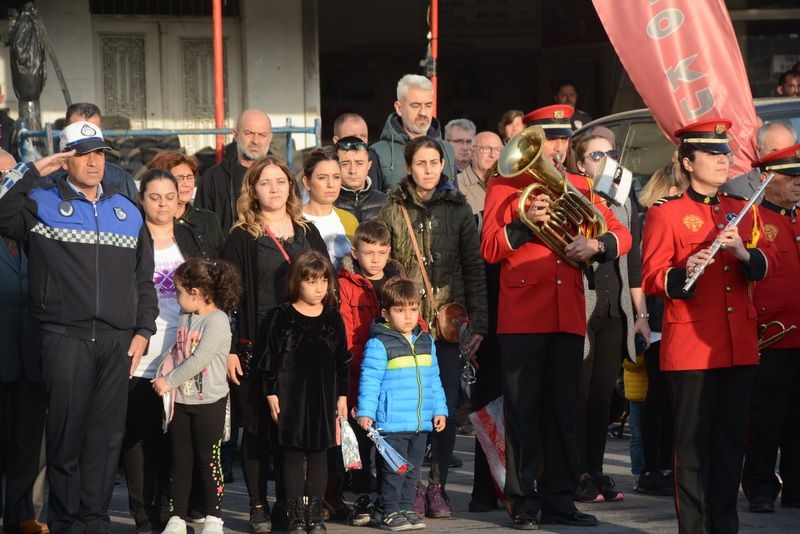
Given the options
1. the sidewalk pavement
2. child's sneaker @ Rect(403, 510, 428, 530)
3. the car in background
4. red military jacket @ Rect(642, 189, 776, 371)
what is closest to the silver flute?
red military jacket @ Rect(642, 189, 776, 371)

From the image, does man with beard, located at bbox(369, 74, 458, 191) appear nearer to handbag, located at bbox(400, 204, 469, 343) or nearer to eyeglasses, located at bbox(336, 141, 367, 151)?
eyeglasses, located at bbox(336, 141, 367, 151)

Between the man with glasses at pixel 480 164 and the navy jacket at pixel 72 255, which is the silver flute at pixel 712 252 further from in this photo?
the man with glasses at pixel 480 164

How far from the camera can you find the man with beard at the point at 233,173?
877 cm

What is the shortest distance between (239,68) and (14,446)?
325 inches

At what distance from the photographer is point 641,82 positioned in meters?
9.77

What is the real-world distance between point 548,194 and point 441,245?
106 centimetres

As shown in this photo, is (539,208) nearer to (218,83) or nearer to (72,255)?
(72,255)

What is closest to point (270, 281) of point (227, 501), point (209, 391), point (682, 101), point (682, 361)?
point (209, 391)

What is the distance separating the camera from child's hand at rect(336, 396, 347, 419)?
284 inches

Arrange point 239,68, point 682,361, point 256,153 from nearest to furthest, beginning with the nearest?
point 682,361
point 256,153
point 239,68

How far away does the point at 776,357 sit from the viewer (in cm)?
778

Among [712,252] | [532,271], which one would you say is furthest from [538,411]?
[712,252]

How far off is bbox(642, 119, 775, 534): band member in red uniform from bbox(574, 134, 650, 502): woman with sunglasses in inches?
46.4

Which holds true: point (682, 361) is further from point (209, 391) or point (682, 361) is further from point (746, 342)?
point (209, 391)
